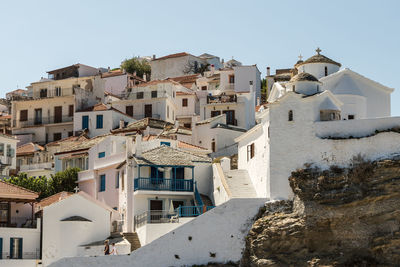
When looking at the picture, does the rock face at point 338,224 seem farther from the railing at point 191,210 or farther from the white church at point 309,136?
the railing at point 191,210

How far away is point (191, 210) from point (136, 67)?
6631 centimetres

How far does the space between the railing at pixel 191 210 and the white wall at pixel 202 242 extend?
3.64m

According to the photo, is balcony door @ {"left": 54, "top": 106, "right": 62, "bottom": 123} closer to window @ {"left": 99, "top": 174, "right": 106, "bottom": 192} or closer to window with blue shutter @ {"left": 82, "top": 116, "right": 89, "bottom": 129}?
window with blue shutter @ {"left": 82, "top": 116, "right": 89, "bottom": 129}

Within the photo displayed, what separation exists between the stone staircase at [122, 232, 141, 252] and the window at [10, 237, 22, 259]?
658 cm

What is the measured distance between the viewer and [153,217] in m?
48.3

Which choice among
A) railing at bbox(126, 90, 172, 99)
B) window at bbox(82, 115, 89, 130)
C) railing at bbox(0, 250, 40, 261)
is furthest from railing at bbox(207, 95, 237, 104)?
railing at bbox(0, 250, 40, 261)

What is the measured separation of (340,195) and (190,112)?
135 feet

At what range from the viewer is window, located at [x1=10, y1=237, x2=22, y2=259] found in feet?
152

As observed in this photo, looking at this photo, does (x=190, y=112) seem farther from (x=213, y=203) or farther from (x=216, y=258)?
(x=216, y=258)

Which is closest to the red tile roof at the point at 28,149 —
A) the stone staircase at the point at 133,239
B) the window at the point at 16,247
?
the window at the point at 16,247

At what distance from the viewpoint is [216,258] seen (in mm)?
42375

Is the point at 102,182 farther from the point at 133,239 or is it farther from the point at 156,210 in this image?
the point at 133,239

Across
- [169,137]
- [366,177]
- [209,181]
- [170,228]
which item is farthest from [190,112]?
Answer: [366,177]

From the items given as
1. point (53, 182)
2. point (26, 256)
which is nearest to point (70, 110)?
point (53, 182)
